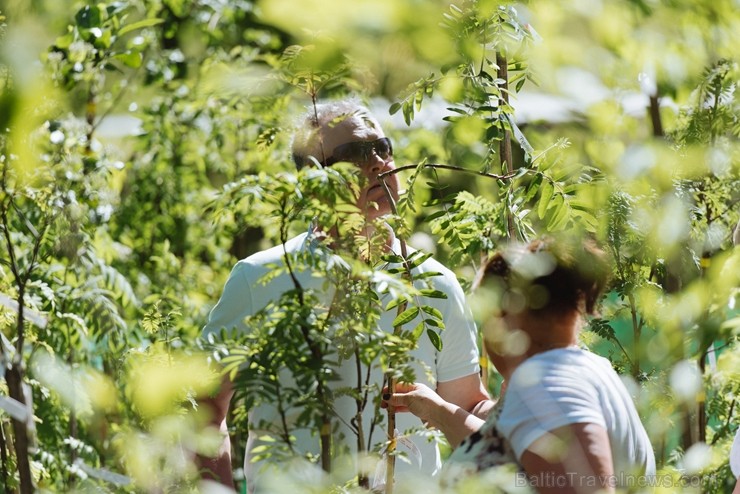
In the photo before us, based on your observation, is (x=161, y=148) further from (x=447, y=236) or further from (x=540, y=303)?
(x=540, y=303)

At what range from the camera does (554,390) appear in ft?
4.97

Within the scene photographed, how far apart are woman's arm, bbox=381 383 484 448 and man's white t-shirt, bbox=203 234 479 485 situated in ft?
0.16

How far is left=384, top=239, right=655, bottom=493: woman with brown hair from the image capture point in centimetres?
147

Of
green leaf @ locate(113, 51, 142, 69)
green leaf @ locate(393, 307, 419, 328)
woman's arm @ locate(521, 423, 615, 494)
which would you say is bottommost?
green leaf @ locate(393, 307, 419, 328)

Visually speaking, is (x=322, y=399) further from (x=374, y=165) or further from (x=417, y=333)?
(x=374, y=165)

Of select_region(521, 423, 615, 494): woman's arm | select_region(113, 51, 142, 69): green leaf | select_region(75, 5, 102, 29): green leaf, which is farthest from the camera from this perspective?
select_region(113, 51, 142, 69): green leaf

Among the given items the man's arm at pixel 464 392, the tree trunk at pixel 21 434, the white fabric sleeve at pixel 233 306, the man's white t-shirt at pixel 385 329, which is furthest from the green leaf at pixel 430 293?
the tree trunk at pixel 21 434

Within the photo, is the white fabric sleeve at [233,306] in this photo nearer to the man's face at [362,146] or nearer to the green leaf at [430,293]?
the man's face at [362,146]

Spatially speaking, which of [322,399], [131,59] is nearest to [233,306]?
[322,399]

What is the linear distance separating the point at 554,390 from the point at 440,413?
2.01 ft

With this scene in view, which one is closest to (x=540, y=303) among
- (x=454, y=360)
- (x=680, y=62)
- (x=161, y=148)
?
(x=680, y=62)

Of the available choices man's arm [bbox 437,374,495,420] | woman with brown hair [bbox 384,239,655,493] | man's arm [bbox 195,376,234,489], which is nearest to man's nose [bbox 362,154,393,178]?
man's arm [bbox 437,374,495,420]

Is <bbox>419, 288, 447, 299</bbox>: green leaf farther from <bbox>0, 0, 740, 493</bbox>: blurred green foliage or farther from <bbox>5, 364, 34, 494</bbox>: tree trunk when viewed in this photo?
<bbox>5, 364, 34, 494</bbox>: tree trunk

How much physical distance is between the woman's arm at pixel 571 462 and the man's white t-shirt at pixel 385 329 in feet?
1.96
